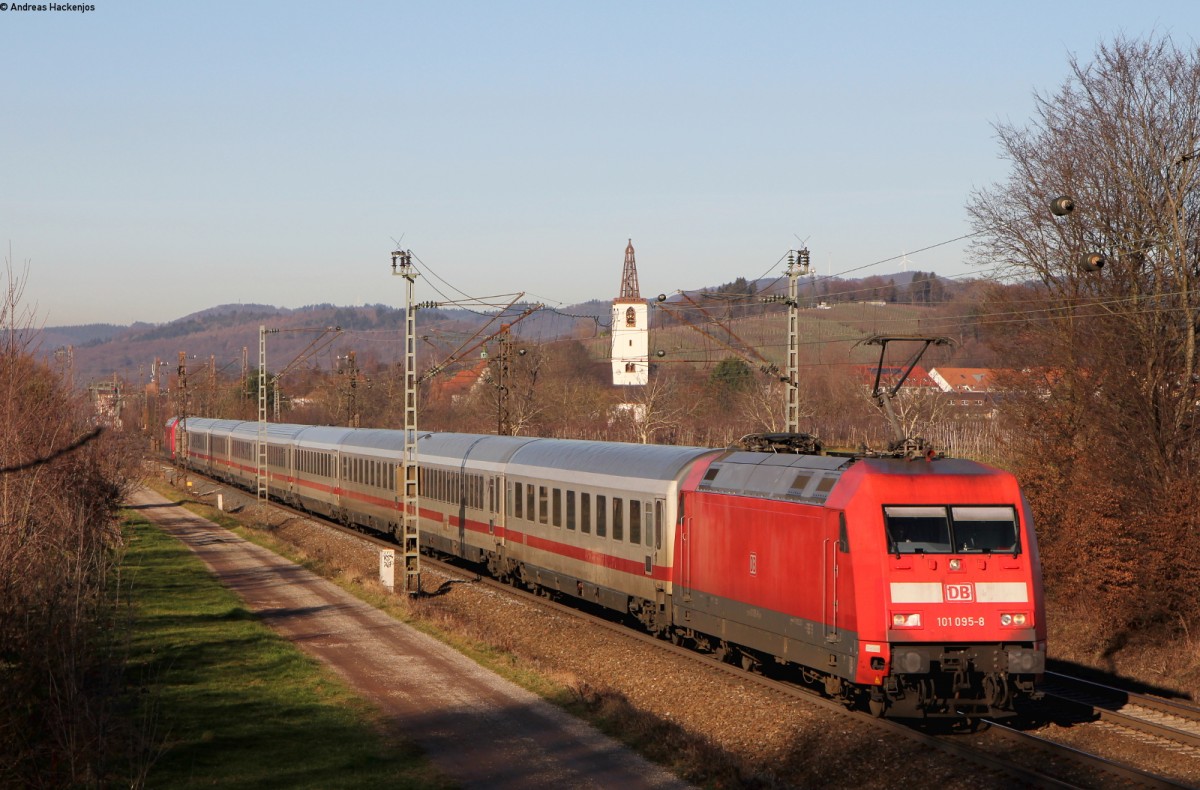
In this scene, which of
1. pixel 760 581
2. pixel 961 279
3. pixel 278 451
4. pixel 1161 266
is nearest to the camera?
pixel 760 581

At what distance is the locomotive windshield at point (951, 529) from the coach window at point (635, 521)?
820cm

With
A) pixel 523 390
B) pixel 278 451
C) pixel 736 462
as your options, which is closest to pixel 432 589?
pixel 736 462

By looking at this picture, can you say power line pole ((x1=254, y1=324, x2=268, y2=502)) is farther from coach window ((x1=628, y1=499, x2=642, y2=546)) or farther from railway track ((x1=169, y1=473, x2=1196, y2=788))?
railway track ((x1=169, y1=473, x2=1196, y2=788))

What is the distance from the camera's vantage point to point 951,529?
51.5 ft

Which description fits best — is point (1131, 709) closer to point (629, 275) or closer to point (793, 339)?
point (793, 339)

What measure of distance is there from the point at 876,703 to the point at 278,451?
49.4 metres

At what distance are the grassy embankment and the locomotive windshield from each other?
6495mm

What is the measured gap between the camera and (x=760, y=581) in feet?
60.2

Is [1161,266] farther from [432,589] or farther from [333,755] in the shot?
[333,755]

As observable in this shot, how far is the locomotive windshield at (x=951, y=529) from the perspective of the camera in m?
15.6

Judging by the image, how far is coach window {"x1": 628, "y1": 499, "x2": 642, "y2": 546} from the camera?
23312 millimetres

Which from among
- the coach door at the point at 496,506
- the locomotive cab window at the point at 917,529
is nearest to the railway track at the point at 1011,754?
the locomotive cab window at the point at 917,529

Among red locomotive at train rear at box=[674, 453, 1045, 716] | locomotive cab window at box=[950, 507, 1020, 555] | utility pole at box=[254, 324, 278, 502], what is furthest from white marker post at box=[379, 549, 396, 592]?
utility pole at box=[254, 324, 278, 502]

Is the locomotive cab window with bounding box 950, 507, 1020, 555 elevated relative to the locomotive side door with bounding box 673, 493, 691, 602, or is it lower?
elevated
